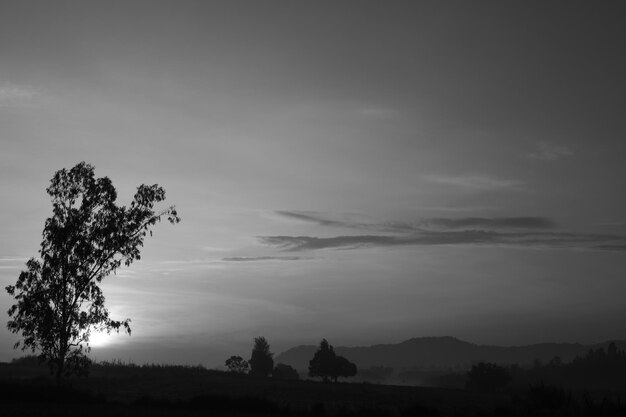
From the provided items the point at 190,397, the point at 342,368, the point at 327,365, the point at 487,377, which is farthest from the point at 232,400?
the point at 487,377

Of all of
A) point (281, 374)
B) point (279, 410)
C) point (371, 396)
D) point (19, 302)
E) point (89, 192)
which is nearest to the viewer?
point (279, 410)

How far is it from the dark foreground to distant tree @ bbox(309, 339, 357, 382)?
47694mm

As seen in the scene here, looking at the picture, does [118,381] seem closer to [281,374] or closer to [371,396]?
[371,396]

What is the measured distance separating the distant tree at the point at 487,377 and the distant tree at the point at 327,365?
2622 cm

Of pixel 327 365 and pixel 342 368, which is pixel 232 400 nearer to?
pixel 327 365

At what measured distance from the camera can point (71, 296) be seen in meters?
53.3

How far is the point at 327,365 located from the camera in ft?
426

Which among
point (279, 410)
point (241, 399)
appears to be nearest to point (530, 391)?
point (279, 410)

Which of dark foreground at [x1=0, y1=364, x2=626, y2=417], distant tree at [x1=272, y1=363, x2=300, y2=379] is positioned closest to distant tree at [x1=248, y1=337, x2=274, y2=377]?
distant tree at [x1=272, y1=363, x2=300, y2=379]

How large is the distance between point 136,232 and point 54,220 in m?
7.28

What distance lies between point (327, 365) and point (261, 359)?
1934cm

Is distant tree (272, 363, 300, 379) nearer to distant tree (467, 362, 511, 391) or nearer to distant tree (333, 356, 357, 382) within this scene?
distant tree (333, 356, 357, 382)

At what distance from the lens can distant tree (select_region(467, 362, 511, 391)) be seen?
124 metres

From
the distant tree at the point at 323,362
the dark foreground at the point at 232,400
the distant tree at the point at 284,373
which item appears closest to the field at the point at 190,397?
the dark foreground at the point at 232,400
